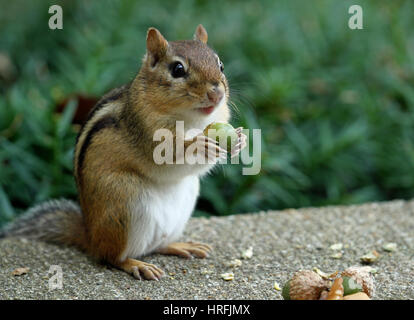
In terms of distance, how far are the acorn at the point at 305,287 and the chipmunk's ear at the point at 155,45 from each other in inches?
58.3

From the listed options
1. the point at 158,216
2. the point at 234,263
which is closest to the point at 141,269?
the point at 158,216

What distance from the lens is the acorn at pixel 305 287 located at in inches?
116

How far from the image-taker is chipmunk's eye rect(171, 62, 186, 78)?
333 centimetres

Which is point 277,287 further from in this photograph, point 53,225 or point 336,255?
point 53,225

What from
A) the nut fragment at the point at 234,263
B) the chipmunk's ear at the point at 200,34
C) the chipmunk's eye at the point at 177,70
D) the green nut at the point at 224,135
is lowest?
the nut fragment at the point at 234,263

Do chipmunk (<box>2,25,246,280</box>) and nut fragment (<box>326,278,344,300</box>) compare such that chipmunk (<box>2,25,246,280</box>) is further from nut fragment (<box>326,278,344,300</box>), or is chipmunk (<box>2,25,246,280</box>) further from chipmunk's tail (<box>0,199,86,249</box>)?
nut fragment (<box>326,278,344,300</box>)

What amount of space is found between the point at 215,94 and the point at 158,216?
0.85m

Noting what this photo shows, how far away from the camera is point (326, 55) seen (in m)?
6.59

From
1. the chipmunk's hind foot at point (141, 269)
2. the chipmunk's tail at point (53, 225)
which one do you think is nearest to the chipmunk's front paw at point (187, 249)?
the chipmunk's hind foot at point (141, 269)

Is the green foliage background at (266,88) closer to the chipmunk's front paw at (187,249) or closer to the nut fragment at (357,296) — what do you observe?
the chipmunk's front paw at (187,249)

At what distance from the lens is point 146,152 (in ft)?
11.6
